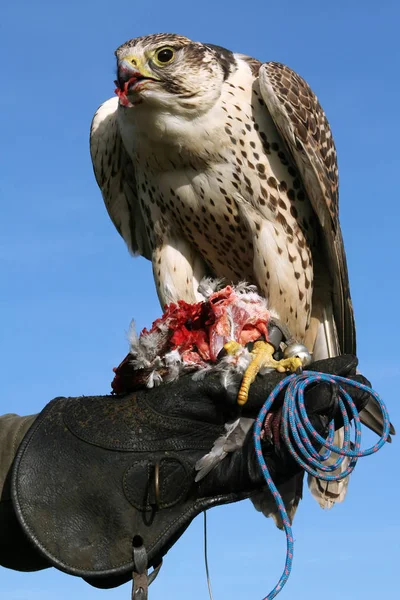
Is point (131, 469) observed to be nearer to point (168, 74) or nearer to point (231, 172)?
point (231, 172)

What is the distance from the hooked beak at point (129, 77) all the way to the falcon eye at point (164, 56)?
0.11 m

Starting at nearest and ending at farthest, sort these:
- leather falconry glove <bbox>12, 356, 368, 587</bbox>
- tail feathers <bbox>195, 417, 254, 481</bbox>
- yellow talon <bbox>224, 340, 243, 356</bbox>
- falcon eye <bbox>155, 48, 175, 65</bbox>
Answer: leather falconry glove <bbox>12, 356, 368, 587</bbox>, tail feathers <bbox>195, 417, 254, 481</bbox>, yellow talon <bbox>224, 340, 243, 356</bbox>, falcon eye <bbox>155, 48, 175, 65</bbox>

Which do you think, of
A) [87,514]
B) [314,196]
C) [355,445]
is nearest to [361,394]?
[355,445]

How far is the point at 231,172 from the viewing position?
15.2ft

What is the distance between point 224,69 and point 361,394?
2.17 m

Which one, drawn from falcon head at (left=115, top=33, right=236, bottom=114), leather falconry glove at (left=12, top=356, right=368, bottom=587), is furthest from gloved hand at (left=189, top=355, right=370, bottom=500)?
falcon head at (left=115, top=33, right=236, bottom=114)

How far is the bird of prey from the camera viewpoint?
15.2 ft

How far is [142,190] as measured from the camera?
5.01 m

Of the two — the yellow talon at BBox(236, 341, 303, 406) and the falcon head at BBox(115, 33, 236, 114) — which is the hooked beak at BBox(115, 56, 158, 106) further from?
the yellow talon at BBox(236, 341, 303, 406)

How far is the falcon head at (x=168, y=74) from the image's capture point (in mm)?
4637

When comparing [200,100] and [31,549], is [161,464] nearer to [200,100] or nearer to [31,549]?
[31,549]

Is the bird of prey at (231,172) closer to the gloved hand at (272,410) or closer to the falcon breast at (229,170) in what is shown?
the falcon breast at (229,170)

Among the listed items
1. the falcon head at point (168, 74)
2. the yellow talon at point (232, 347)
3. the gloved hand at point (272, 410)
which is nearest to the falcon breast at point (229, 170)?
the falcon head at point (168, 74)

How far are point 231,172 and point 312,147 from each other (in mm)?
435
